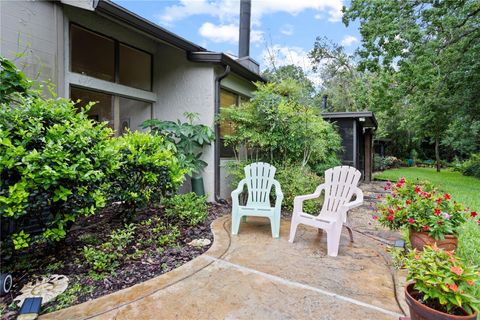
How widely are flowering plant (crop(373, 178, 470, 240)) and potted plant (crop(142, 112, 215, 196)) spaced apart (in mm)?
3228

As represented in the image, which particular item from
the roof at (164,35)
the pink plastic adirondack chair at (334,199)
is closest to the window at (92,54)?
the roof at (164,35)

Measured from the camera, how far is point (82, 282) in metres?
2.38

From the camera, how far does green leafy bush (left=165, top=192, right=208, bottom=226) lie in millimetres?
3961

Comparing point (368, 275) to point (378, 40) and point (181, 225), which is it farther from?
point (378, 40)

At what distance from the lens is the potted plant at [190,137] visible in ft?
16.9


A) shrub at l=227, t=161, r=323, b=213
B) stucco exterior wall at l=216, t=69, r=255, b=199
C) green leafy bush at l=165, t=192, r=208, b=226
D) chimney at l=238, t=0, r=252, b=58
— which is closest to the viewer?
green leafy bush at l=165, t=192, r=208, b=226

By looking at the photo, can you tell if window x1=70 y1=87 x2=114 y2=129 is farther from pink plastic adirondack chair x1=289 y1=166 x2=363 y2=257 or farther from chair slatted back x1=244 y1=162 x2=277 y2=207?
pink plastic adirondack chair x1=289 y1=166 x2=363 y2=257

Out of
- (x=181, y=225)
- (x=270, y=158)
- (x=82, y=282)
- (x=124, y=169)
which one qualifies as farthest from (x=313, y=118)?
(x=82, y=282)

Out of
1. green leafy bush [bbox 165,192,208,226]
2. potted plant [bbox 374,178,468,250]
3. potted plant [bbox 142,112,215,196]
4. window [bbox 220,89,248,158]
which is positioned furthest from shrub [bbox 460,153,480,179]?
green leafy bush [bbox 165,192,208,226]

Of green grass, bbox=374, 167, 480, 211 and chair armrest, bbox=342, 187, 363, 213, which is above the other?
chair armrest, bbox=342, 187, 363, 213

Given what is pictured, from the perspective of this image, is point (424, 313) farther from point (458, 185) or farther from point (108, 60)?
point (458, 185)

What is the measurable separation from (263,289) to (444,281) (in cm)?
132

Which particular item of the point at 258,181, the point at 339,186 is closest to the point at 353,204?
the point at 339,186

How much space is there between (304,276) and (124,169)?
233cm
